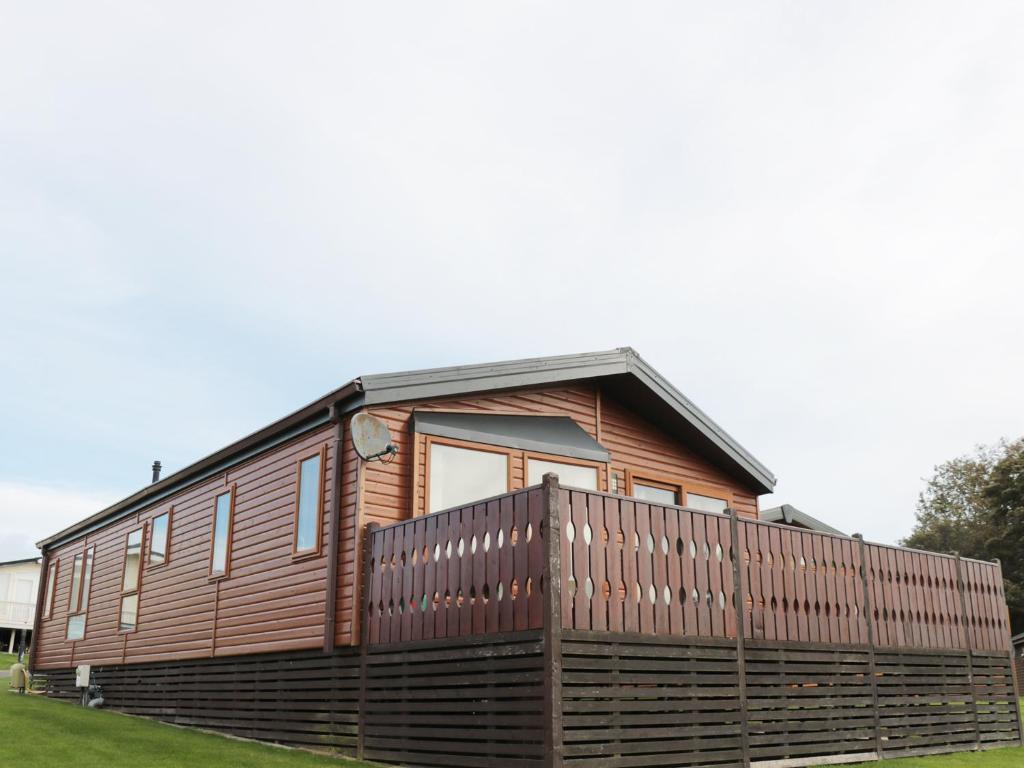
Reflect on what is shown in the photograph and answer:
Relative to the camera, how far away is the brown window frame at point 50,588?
2258 centimetres

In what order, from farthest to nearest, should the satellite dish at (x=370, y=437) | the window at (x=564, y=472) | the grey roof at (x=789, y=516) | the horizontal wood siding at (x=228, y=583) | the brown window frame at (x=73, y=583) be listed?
the brown window frame at (x=73, y=583) < the grey roof at (x=789, y=516) < the window at (x=564, y=472) < the horizontal wood siding at (x=228, y=583) < the satellite dish at (x=370, y=437)

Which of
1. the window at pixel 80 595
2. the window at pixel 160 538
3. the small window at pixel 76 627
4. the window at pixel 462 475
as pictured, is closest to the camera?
the window at pixel 462 475

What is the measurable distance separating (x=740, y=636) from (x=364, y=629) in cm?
388

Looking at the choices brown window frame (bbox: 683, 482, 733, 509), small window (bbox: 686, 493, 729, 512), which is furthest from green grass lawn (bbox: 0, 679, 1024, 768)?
brown window frame (bbox: 683, 482, 733, 509)

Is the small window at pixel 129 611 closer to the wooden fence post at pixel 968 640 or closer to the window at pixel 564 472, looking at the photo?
the window at pixel 564 472

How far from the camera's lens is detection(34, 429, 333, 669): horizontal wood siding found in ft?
38.1

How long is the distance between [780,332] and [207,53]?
16.9m

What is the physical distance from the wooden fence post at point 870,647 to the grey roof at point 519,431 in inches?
130

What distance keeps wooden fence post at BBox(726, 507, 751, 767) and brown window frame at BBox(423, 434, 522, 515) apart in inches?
99.9

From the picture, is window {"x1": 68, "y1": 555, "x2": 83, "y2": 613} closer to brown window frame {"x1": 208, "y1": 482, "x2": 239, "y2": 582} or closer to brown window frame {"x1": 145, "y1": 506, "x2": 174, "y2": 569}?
brown window frame {"x1": 145, "y1": 506, "x2": 174, "y2": 569}

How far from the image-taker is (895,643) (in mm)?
11148

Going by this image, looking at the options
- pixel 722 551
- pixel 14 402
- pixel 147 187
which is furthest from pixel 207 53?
pixel 14 402

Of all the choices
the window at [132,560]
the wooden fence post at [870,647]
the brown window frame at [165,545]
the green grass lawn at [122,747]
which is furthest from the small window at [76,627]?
the wooden fence post at [870,647]

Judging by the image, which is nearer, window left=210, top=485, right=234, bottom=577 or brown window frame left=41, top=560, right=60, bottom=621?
window left=210, top=485, right=234, bottom=577
